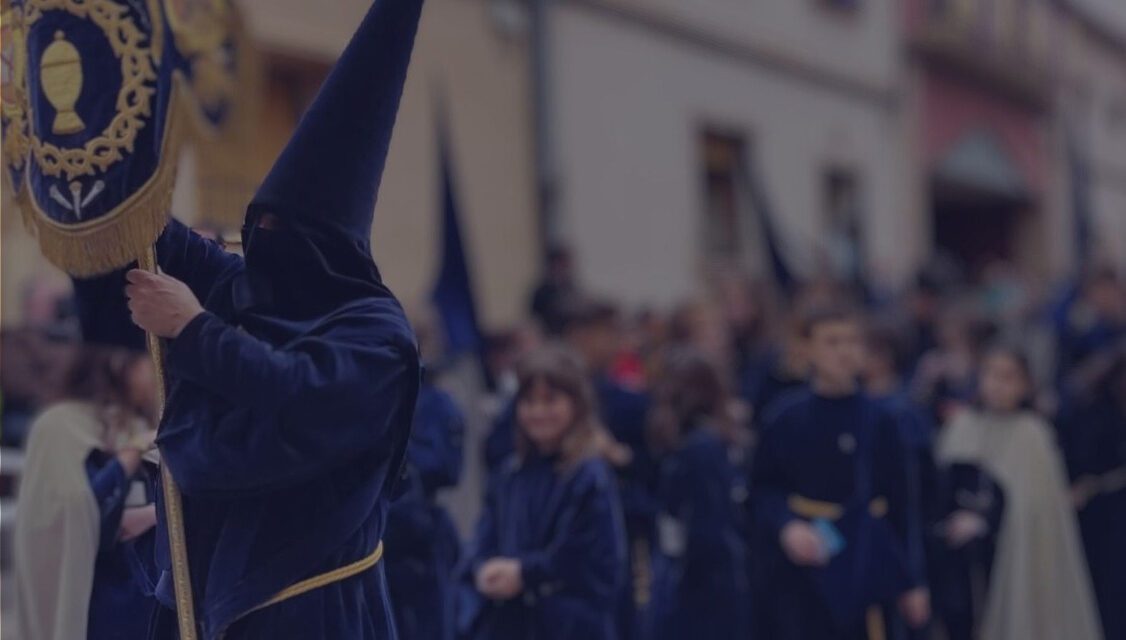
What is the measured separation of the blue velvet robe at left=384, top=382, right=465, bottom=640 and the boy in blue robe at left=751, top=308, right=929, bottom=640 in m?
1.13

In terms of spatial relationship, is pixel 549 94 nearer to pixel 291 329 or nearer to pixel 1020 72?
pixel 291 329

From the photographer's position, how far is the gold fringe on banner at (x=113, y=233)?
10.2ft

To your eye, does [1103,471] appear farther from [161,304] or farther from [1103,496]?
[161,304]

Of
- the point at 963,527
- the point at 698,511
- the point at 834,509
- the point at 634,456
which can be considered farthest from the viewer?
the point at 634,456

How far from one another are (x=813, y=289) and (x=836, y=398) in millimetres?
4186

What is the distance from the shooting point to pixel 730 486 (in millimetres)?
5801

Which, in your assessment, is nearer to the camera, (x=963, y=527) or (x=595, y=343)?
(x=963, y=527)

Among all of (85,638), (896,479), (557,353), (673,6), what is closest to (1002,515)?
(896,479)

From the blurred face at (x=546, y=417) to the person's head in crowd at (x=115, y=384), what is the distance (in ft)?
4.02

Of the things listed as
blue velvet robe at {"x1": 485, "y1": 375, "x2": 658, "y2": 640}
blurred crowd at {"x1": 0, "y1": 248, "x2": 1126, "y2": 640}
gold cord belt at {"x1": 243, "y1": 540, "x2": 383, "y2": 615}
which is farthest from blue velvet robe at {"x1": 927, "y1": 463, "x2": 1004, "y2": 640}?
gold cord belt at {"x1": 243, "y1": 540, "x2": 383, "y2": 615}

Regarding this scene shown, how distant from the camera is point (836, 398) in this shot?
5652 mm

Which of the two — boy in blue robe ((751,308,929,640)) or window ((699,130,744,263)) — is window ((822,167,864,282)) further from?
boy in blue robe ((751,308,929,640))

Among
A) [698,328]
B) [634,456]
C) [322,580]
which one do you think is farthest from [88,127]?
[698,328]

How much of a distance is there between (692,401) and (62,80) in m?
3.23
